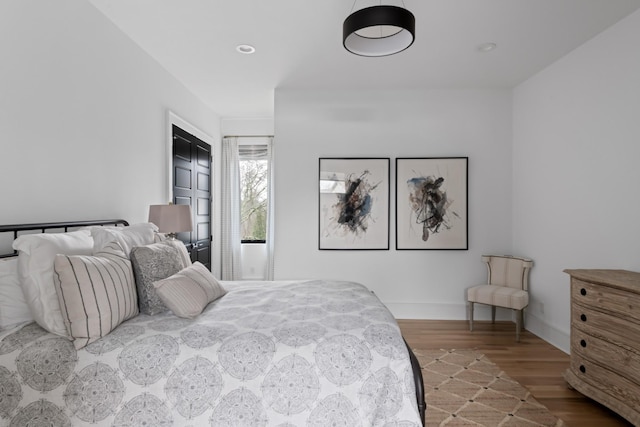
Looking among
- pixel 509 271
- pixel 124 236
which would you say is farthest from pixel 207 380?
pixel 509 271

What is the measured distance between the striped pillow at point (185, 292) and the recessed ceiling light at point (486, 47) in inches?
123

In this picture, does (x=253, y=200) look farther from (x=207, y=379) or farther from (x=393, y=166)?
(x=207, y=379)

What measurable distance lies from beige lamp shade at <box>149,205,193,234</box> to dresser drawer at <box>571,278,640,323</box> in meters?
3.23

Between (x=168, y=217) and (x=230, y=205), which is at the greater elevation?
(x=230, y=205)

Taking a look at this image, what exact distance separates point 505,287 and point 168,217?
364 centimetres

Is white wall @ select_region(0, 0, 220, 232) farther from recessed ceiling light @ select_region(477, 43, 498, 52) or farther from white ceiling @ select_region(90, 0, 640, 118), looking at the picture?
recessed ceiling light @ select_region(477, 43, 498, 52)

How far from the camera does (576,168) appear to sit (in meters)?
3.33

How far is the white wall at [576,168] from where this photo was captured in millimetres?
2777

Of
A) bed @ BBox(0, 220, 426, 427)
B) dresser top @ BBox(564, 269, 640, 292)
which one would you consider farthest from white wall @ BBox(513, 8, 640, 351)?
bed @ BBox(0, 220, 426, 427)

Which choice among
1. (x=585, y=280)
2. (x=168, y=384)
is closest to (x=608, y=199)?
(x=585, y=280)

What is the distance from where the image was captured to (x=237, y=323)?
1781 mm

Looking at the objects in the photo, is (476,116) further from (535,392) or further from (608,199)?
(535,392)

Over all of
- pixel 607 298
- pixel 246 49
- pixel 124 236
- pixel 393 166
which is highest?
pixel 246 49

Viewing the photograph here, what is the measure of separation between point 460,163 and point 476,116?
2.04ft
